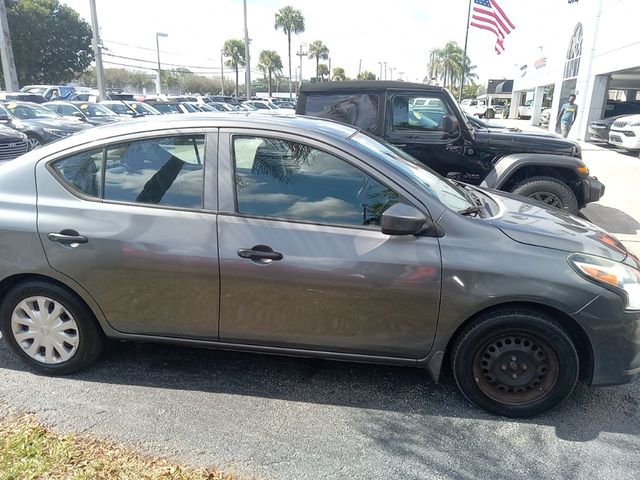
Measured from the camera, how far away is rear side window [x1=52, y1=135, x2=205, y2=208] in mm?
2979

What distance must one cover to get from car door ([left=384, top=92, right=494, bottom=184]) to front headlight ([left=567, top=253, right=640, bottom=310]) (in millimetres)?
3749

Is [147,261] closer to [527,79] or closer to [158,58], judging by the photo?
[527,79]

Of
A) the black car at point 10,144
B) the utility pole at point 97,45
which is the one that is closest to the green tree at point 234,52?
the utility pole at point 97,45

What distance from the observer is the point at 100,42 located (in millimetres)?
24688

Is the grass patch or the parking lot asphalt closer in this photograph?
the grass patch

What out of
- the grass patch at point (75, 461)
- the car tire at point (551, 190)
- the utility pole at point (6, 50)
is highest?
the utility pole at point (6, 50)

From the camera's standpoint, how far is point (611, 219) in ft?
24.6

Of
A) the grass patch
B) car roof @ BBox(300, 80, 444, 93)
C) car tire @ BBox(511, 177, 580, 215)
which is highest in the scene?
car roof @ BBox(300, 80, 444, 93)

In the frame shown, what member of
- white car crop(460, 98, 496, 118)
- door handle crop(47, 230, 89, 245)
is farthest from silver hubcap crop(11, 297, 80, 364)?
white car crop(460, 98, 496, 118)

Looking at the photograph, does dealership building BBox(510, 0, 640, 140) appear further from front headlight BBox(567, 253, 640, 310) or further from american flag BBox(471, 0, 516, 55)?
front headlight BBox(567, 253, 640, 310)

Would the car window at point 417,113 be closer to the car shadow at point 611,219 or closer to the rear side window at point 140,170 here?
the car shadow at point 611,219

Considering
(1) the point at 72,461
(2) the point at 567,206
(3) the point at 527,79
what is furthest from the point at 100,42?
(3) the point at 527,79

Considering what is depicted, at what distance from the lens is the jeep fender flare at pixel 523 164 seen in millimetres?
5945

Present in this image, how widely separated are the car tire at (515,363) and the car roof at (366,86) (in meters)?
4.30
